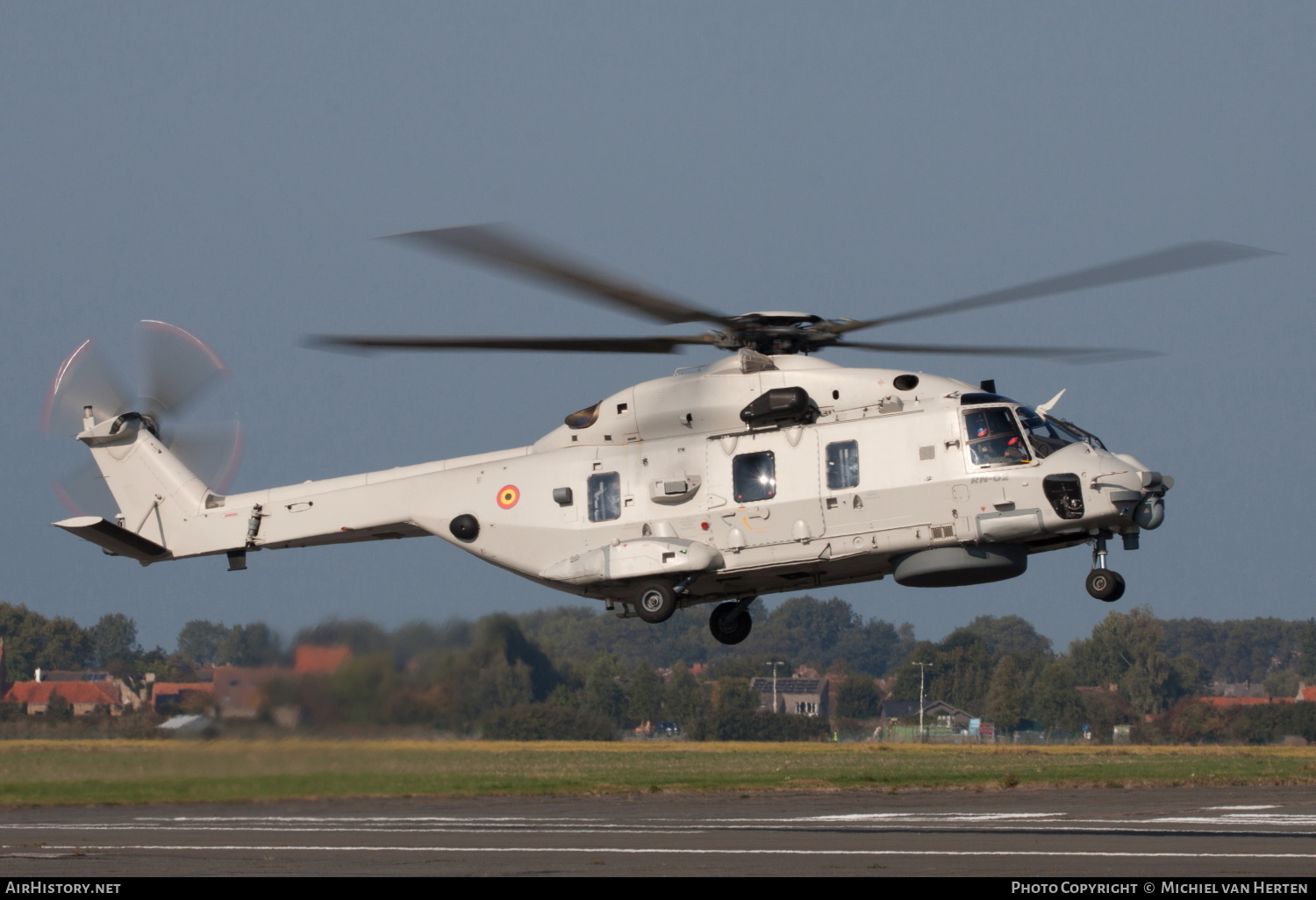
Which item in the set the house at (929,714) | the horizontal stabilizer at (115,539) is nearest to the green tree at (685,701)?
the house at (929,714)

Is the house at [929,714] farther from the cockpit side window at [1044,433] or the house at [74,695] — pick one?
the cockpit side window at [1044,433]

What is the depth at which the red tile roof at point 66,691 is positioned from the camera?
27.4m

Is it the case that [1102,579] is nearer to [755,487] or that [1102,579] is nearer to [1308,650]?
[755,487]

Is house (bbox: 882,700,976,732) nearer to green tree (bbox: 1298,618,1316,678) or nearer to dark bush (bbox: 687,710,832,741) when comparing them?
dark bush (bbox: 687,710,832,741)

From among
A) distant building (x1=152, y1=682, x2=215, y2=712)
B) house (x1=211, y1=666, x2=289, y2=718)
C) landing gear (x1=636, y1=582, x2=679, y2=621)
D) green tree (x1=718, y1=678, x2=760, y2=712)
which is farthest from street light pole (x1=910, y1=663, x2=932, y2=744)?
house (x1=211, y1=666, x2=289, y2=718)

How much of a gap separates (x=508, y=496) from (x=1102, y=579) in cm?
894

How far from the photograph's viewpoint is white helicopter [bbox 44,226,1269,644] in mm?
21297

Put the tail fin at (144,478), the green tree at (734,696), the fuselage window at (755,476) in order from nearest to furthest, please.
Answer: the fuselage window at (755,476), the tail fin at (144,478), the green tree at (734,696)

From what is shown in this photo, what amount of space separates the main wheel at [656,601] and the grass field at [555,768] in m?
4.24

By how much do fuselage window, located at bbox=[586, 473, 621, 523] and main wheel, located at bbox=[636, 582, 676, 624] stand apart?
125cm

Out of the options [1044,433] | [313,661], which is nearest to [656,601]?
[313,661]

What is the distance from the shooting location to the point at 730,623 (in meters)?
A: 24.1
